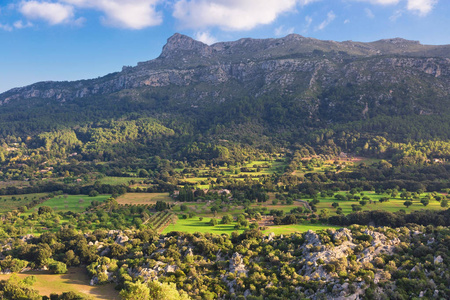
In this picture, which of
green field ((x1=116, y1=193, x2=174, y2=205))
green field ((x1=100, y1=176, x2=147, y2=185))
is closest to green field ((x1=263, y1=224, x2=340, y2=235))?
green field ((x1=116, y1=193, x2=174, y2=205))

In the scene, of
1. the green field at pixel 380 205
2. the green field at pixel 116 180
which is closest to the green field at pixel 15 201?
the green field at pixel 116 180

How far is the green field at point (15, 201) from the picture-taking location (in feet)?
303

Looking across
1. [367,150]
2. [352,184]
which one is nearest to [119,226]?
[352,184]

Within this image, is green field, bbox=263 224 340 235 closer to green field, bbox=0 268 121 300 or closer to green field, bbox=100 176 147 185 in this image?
green field, bbox=0 268 121 300

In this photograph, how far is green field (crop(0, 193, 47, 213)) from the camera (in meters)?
92.3

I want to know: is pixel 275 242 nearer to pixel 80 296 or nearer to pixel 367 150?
pixel 80 296

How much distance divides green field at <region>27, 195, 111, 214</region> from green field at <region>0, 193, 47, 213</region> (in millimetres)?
5824

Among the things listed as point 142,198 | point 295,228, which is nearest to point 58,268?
point 295,228

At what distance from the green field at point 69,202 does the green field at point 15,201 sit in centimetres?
582

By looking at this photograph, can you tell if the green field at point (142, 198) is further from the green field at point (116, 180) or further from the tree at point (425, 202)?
the tree at point (425, 202)

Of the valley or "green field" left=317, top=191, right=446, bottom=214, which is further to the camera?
"green field" left=317, top=191, right=446, bottom=214

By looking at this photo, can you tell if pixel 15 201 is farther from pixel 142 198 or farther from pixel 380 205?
pixel 380 205

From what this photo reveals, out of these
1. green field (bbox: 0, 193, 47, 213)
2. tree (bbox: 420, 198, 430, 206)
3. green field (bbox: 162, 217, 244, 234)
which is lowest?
tree (bbox: 420, 198, 430, 206)

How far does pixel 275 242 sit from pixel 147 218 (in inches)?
1570
